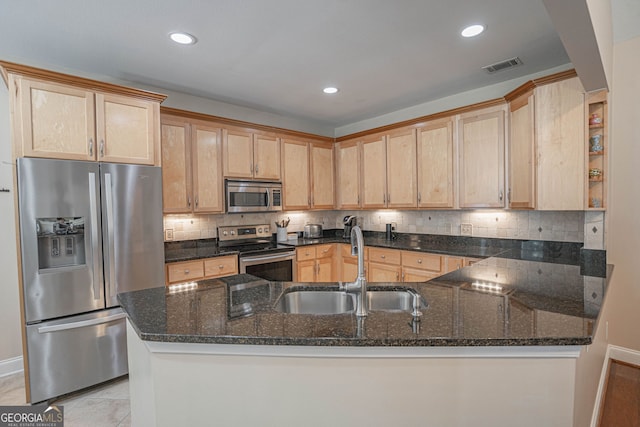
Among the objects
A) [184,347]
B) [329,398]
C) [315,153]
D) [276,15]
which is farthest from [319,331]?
[315,153]

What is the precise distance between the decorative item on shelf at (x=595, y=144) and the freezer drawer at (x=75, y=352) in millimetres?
3905

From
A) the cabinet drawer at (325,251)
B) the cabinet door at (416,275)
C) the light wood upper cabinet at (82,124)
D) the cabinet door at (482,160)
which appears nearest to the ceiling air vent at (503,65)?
the cabinet door at (482,160)

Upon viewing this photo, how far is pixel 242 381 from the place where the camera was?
1110 mm

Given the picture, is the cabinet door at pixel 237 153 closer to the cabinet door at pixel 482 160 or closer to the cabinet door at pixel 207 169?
the cabinet door at pixel 207 169

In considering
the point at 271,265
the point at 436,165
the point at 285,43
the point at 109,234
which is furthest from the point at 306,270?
the point at 285,43

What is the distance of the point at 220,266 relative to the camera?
324cm

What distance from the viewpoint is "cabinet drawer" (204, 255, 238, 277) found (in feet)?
10.4

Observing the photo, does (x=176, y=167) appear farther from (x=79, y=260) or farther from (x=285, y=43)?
(x=285, y=43)

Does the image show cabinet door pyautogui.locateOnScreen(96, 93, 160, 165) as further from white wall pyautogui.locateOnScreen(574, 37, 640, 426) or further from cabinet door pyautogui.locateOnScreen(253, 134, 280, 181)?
white wall pyautogui.locateOnScreen(574, 37, 640, 426)

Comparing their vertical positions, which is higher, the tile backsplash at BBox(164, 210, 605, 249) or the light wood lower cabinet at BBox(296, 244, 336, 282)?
the tile backsplash at BBox(164, 210, 605, 249)

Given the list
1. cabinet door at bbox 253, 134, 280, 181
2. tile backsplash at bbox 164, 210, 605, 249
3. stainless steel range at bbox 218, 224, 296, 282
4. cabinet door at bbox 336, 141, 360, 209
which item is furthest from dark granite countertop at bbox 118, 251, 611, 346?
cabinet door at bbox 336, 141, 360, 209

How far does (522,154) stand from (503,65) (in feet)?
2.73

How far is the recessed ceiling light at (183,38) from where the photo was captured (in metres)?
2.22

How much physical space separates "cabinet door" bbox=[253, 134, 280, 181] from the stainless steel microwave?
0.12 m
